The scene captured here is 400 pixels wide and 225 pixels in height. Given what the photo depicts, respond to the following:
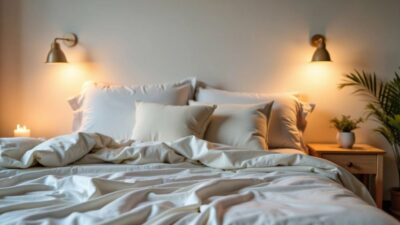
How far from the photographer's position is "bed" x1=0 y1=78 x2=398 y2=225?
0.99m

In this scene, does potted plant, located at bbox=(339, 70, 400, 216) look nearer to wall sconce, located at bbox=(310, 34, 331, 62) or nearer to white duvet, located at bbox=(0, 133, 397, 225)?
wall sconce, located at bbox=(310, 34, 331, 62)

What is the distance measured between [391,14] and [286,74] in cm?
93

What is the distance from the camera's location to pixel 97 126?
246 cm

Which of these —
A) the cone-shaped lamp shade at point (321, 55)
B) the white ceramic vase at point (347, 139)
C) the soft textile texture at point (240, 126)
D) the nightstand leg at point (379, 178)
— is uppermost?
the cone-shaped lamp shade at point (321, 55)

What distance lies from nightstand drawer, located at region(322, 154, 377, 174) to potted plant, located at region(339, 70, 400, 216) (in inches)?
12.0

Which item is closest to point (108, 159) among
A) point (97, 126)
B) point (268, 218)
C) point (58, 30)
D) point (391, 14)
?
point (97, 126)

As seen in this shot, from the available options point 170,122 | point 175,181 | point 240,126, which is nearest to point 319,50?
point 240,126

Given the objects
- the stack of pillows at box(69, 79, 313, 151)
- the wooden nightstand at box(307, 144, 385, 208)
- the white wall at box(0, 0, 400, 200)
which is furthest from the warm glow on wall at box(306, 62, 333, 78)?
the wooden nightstand at box(307, 144, 385, 208)

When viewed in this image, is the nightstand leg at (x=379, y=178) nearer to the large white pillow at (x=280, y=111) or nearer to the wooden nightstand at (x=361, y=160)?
the wooden nightstand at (x=361, y=160)

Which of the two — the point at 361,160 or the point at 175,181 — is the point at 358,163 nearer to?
the point at 361,160

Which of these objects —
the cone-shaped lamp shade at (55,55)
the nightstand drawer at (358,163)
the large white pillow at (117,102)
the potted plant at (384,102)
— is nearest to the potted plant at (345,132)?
the nightstand drawer at (358,163)

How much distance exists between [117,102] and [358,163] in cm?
172

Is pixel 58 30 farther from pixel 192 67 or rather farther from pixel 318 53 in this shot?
pixel 318 53

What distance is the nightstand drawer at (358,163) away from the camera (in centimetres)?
239
